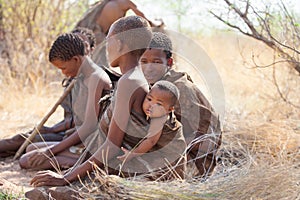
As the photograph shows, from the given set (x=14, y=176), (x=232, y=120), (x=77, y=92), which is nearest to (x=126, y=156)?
(x=77, y=92)

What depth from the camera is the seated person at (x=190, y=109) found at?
3020 millimetres

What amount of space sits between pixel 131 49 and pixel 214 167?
1.00 meters

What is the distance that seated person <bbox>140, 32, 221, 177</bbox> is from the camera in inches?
119

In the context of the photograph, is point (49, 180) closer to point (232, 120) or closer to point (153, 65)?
point (153, 65)

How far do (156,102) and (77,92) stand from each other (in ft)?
4.26

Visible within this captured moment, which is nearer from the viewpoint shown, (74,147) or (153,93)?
(153,93)

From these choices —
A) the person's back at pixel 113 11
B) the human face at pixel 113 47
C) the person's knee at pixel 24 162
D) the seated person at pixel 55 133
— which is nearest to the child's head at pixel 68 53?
the seated person at pixel 55 133

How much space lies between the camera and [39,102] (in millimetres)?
5871

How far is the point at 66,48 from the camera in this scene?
354 cm

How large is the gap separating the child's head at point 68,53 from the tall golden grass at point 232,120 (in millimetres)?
1227

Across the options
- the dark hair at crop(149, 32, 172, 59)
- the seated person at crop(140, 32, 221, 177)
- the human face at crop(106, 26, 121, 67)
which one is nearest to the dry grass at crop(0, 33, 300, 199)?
the seated person at crop(140, 32, 221, 177)

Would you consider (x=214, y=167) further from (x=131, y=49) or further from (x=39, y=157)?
(x=39, y=157)

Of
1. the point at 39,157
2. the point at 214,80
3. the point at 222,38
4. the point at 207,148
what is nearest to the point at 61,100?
the point at 39,157

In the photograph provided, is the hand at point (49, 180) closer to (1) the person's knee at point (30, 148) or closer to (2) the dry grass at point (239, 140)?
(2) the dry grass at point (239, 140)
